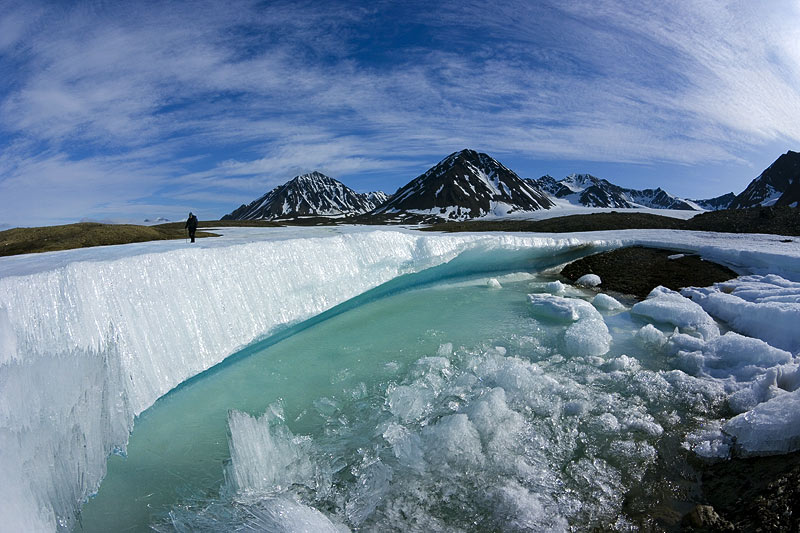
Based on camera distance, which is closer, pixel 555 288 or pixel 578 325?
pixel 578 325

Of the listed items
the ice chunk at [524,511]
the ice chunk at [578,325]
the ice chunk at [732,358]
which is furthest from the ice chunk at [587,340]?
the ice chunk at [524,511]

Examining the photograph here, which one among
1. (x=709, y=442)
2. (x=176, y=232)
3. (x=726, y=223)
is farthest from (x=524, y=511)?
(x=726, y=223)

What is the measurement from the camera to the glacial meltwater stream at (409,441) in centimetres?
366

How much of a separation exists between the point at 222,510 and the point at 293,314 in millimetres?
4851

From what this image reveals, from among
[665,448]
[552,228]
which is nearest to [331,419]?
[665,448]

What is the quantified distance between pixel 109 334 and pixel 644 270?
16813mm

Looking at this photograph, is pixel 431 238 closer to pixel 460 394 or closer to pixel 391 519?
pixel 460 394

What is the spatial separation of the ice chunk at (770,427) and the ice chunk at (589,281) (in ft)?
31.2

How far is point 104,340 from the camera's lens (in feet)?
16.3

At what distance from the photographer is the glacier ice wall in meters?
3.49

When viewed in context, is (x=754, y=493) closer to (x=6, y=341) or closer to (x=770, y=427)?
(x=770, y=427)

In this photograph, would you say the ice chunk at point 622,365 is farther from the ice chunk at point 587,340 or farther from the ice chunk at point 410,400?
the ice chunk at point 410,400

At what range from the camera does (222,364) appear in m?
7.17

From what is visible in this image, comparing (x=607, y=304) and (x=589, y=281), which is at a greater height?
(x=589, y=281)
